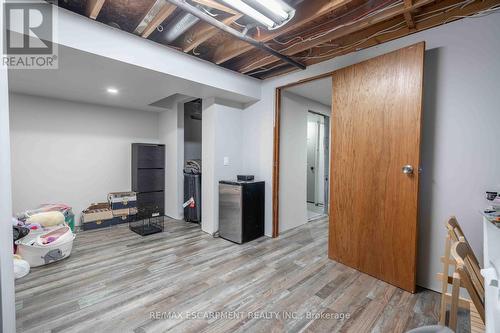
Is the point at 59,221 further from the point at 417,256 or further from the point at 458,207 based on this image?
the point at 458,207

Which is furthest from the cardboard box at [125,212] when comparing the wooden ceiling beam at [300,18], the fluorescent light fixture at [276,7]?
the fluorescent light fixture at [276,7]

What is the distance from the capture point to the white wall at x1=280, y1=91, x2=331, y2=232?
3.54 meters

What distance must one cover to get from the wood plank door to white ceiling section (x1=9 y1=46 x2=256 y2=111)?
1.64 m

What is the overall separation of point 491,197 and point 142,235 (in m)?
4.02

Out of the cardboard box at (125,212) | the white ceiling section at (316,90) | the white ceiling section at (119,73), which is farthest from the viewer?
the cardboard box at (125,212)

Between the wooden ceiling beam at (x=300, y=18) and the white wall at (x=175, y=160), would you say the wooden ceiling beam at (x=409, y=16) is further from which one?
the white wall at (x=175, y=160)

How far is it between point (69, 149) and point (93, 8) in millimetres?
2893

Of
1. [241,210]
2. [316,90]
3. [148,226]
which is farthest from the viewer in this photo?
[148,226]

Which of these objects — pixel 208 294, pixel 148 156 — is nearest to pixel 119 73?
pixel 148 156

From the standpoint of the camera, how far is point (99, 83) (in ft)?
9.18

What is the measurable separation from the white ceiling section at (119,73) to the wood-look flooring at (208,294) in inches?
84.0

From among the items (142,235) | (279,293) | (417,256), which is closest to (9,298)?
(279,293)

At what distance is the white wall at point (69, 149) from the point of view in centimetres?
336

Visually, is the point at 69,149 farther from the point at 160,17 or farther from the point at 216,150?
the point at 160,17
